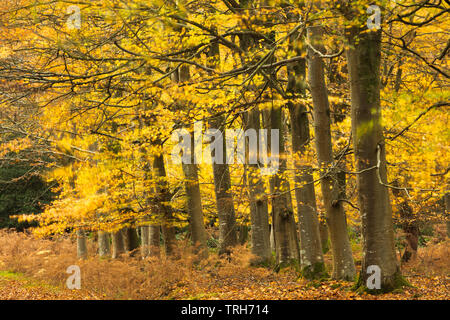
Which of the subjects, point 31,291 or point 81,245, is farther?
point 81,245

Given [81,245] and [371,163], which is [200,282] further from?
[81,245]

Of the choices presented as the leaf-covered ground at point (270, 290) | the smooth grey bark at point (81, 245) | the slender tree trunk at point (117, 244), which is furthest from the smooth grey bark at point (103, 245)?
the leaf-covered ground at point (270, 290)

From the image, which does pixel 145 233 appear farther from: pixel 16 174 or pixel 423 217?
pixel 16 174

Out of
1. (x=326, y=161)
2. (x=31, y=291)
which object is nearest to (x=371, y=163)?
(x=326, y=161)

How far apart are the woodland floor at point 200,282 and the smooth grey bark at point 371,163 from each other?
0.50 meters

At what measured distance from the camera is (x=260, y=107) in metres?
9.91

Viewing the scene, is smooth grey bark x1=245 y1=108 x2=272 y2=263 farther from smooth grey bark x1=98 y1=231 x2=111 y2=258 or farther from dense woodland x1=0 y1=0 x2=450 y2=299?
smooth grey bark x1=98 y1=231 x2=111 y2=258

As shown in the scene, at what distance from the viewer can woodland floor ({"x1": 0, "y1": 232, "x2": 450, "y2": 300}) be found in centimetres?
786

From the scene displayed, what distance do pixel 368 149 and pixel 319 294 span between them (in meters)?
2.64

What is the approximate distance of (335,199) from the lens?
8.80 metres

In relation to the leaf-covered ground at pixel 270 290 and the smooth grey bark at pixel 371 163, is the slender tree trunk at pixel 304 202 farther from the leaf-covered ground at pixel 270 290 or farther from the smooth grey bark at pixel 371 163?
the smooth grey bark at pixel 371 163

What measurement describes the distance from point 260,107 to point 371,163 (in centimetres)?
365

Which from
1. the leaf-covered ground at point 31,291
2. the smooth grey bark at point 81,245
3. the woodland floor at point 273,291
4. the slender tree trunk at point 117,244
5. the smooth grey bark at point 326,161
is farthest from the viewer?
the slender tree trunk at point 117,244

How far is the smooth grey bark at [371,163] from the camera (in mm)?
6758
